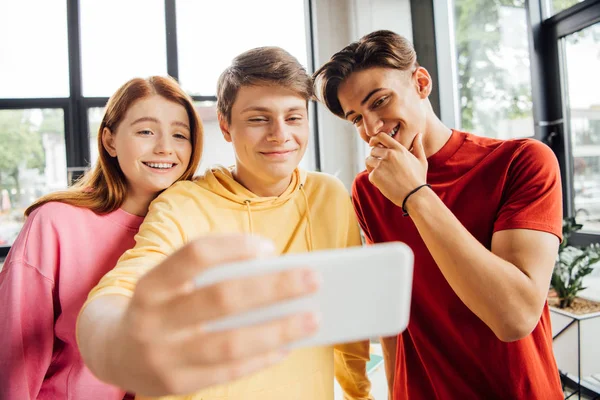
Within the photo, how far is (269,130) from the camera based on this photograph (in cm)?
94

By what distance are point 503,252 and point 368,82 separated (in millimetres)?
553

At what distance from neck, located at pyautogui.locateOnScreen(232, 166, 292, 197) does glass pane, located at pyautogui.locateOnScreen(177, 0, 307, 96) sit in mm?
2760

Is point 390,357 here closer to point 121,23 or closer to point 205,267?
point 205,267

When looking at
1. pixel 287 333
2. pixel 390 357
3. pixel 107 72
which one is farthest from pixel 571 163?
pixel 107 72

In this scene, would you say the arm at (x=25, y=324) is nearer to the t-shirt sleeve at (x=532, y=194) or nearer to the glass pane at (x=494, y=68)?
the t-shirt sleeve at (x=532, y=194)

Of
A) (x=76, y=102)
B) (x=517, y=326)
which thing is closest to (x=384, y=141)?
(x=517, y=326)

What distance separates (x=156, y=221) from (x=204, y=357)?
0.58 m

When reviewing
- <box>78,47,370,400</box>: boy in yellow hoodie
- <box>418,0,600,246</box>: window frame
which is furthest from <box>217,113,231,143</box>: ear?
<box>418,0,600,246</box>: window frame

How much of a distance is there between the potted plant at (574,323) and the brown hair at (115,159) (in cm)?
147

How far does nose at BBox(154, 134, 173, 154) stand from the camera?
95cm

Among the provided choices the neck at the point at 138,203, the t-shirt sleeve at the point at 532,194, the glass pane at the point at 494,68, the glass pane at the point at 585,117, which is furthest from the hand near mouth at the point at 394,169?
the glass pane at the point at 494,68

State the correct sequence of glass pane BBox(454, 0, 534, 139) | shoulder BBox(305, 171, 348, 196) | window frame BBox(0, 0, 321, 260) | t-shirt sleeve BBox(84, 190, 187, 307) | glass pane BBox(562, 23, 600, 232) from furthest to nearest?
window frame BBox(0, 0, 321, 260)
glass pane BBox(454, 0, 534, 139)
glass pane BBox(562, 23, 600, 232)
shoulder BBox(305, 171, 348, 196)
t-shirt sleeve BBox(84, 190, 187, 307)

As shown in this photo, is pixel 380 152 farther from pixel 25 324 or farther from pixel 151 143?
pixel 25 324

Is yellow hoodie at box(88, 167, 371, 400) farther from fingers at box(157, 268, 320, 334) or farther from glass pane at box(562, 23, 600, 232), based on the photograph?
glass pane at box(562, 23, 600, 232)
